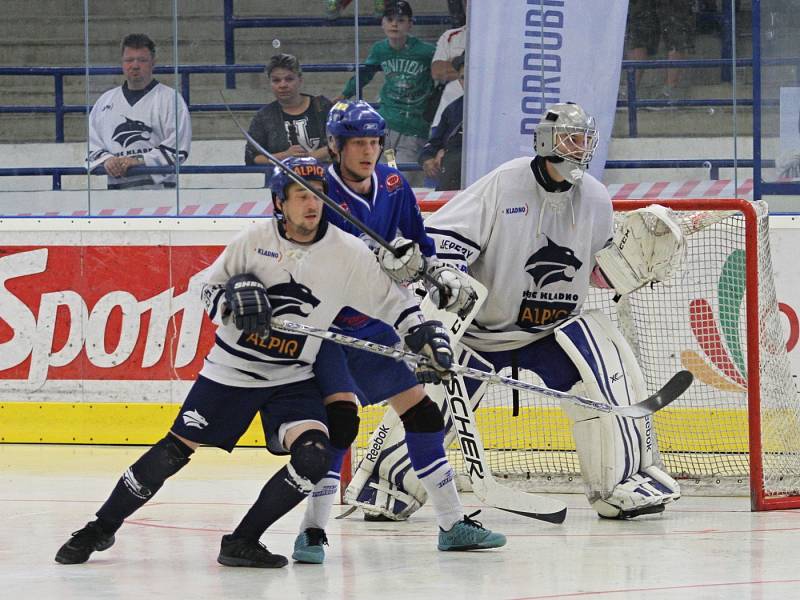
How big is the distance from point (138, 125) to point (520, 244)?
8.79 ft

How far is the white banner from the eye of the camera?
690 cm

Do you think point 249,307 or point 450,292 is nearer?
point 249,307

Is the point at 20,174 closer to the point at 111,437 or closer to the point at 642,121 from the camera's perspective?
the point at 111,437

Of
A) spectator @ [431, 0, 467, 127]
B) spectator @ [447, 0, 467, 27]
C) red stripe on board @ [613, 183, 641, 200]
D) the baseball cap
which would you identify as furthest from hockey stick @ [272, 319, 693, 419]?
the baseball cap

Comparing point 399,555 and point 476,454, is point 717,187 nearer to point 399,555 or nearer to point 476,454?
point 476,454

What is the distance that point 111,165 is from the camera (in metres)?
7.05

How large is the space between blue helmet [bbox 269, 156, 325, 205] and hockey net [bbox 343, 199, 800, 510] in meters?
1.55

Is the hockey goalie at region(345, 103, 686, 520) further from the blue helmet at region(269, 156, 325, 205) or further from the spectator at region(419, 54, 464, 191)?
the spectator at region(419, 54, 464, 191)

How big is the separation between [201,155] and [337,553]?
313 centimetres

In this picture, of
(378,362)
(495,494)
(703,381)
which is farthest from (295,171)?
(703,381)

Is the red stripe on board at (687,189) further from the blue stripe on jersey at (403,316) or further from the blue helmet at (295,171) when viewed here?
the blue helmet at (295,171)

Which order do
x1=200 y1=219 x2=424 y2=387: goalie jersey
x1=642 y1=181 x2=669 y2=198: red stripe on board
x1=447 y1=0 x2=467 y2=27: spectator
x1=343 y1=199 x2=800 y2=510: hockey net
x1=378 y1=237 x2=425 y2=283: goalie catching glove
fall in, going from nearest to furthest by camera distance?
1. x1=200 y1=219 x2=424 y2=387: goalie jersey
2. x1=378 y1=237 x2=425 y2=283: goalie catching glove
3. x1=343 y1=199 x2=800 y2=510: hockey net
4. x1=642 y1=181 x2=669 y2=198: red stripe on board
5. x1=447 y1=0 x2=467 y2=27: spectator

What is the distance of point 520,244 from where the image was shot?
197 inches

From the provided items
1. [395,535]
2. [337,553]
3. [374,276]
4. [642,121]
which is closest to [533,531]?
[395,535]
